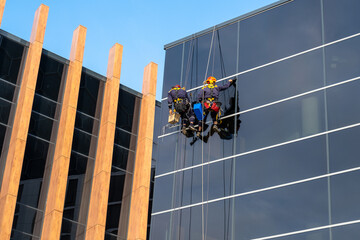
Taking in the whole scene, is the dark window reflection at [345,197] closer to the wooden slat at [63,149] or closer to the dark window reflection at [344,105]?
the dark window reflection at [344,105]

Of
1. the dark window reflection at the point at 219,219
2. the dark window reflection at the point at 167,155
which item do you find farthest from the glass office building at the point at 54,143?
the dark window reflection at the point at 219,219

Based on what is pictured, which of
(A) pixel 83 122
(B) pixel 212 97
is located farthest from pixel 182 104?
(A) pixel 83 122

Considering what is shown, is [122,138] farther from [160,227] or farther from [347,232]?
[347,232]

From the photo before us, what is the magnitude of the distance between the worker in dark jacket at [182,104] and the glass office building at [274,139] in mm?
641

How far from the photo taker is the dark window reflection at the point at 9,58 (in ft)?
104

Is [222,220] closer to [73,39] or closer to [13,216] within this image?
[13,216]

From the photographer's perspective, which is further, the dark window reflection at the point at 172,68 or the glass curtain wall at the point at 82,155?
the glass curtain wall at the point at 82,155

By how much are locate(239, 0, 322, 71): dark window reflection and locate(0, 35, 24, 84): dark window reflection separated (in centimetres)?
1233

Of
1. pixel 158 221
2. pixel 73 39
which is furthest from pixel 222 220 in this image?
pixel 73 39

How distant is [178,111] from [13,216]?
914cm

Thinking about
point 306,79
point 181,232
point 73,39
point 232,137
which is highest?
point 73,39

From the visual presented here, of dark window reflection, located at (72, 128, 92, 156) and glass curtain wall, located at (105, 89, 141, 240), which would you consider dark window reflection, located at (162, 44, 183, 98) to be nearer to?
dark window reflection, located at (72, 128, 92, 156)

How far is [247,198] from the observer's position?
70.8 ft

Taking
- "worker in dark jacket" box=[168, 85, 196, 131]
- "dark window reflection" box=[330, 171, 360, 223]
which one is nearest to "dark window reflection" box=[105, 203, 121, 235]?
"worker in dark jacket" box=[168, 85, 196, 131]
